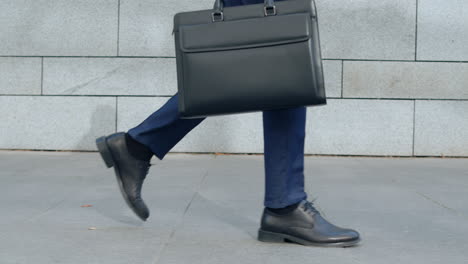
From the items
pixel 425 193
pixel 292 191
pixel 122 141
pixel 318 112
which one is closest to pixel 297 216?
pixel 292 191

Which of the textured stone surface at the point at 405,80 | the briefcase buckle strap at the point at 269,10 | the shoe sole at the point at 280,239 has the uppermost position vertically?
the briefcase buckle strap at the point at 269,10

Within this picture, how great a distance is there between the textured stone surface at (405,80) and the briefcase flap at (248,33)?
13.1 ft

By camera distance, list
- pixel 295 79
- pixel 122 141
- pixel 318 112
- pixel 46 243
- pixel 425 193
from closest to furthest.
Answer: pixel 295 79
pixel 46 243
pixel 122 141
pixel 425 193
pixel 318 112

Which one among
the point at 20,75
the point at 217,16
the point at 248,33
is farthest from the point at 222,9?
the point at 20,75

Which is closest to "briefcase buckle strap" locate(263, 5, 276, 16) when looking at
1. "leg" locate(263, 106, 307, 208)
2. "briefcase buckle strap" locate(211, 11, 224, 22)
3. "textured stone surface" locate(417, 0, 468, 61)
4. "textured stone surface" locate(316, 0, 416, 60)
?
"briefcase buckle strap" locate(211, 11, 224, 22)

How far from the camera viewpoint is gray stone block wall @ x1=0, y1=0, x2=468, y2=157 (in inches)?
249

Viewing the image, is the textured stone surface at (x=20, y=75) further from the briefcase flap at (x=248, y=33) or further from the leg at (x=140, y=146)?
the briefcase flap at (x=248, y=33)

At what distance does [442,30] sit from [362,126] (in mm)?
1226

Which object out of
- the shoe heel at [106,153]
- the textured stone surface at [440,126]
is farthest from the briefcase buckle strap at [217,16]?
the textured stone surface at [440,126]

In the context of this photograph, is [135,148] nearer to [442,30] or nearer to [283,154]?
[283,154]

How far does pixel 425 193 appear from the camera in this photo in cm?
429

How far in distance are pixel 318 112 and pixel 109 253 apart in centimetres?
407

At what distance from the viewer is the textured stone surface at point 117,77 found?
20.9ft

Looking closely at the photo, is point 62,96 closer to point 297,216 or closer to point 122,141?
point 122,141
